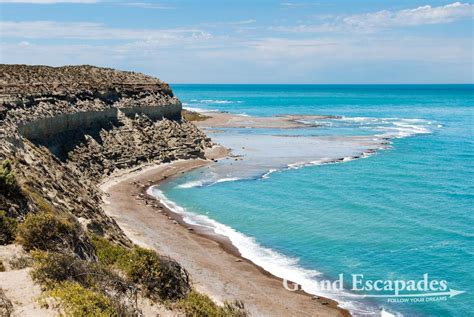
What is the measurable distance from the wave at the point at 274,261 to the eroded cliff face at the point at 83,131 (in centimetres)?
753

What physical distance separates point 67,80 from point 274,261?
1574 inches

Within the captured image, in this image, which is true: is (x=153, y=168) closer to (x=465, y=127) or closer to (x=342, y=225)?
(x=342, y=225)

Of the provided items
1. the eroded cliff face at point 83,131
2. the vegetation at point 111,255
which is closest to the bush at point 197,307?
the vegetation at point 111,255

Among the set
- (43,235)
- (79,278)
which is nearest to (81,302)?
(79,278)

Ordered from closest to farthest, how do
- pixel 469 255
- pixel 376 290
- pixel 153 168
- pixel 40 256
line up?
pixel 40 256
pixel 376 290
pixel 469 255
pixel 153 168

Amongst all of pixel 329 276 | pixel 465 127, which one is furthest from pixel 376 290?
pixel 465 127

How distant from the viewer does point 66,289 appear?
12953 millimetres

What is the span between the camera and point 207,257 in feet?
103

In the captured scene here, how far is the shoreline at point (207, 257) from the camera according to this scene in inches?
984

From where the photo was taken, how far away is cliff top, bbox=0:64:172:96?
53.2m

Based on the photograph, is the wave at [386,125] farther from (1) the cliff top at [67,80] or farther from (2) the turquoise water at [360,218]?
(1) the cliff top at [67,80]

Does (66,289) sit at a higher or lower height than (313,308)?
higher

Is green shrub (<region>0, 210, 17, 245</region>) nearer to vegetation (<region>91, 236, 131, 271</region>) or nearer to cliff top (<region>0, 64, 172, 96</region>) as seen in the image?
vegetation (<region>91, 236, 131, 271</region>)

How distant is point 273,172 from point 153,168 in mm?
13400
